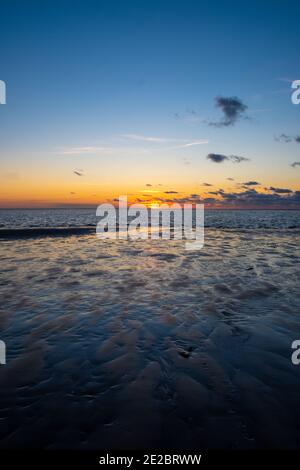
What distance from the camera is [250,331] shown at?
20.6ft

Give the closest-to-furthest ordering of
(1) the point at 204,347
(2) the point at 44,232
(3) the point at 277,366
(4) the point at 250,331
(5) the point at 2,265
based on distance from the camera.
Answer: (3) the point at 277,366 → (1) the point at 204,347 → (4) the point at 250,331 → (5) the point at 2,265 → (2) the point at 44,232

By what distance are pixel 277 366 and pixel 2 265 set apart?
13067 mm

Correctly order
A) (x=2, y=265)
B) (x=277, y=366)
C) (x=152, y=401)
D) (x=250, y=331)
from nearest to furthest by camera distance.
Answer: (x=152, y=401) → (x=277, y=366) → (x=250, y=331) → (x=2, y=265)

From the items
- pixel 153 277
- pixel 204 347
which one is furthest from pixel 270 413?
pixel 153 277

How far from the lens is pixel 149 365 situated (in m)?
4.90

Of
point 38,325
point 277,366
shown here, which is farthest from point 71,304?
point 277,366

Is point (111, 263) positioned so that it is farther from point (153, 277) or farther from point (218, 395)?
point (218, 395)

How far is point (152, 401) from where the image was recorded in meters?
3.96

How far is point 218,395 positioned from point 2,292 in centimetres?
774

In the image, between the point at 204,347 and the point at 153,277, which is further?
the point at 153,277

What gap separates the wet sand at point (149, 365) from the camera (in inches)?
134

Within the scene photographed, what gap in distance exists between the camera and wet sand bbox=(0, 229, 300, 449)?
11.2 feet

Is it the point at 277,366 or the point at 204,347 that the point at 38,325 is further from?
the point at 277,366

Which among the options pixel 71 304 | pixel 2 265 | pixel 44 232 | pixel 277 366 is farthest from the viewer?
pixel 44 232
